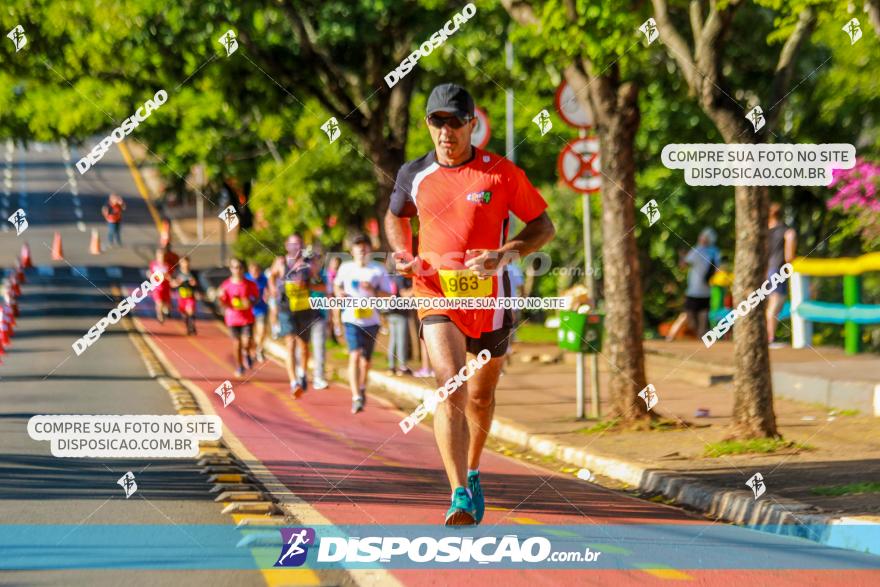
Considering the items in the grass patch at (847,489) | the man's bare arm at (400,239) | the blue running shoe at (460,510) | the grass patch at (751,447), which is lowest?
the grass patch at (751,447)

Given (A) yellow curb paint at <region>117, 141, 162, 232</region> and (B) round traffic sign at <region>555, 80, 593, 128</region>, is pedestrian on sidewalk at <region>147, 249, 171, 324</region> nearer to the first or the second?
(B) round traffic sign at <region>555, 80, 593, 128</region>

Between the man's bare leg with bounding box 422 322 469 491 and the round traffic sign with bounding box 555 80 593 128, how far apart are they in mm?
8377

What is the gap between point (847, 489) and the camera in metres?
11.0

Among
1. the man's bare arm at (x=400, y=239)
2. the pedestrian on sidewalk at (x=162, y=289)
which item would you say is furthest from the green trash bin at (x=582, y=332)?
the pedestrian on sidewalk at (x=162, y=289)

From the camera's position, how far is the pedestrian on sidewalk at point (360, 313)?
18.7m

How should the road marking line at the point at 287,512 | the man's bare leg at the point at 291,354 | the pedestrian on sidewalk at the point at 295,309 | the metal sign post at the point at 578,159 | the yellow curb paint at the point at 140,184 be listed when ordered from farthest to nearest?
the yellow curb paint at the point at 140,184 → the man's bare leg at the point at 291,354 → the pedestrian on sidewalk at the point at 295,309 → the metal sign post at the point at 578,159 → the road marking line at the point at 287,512

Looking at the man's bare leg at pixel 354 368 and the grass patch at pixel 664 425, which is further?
the man's bare leg at pixel 354 368

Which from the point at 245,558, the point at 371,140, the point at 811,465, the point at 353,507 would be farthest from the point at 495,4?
the point at 245,558

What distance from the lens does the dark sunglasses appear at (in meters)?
8.49

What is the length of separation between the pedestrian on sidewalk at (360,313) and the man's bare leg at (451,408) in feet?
32.3

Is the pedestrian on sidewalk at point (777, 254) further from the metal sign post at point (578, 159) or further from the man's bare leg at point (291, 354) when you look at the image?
the man's bare leg at point (291, 354)

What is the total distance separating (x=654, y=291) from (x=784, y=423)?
18072 mm

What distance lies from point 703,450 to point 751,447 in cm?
57

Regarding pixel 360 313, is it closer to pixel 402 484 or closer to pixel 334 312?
pixel 402 484
